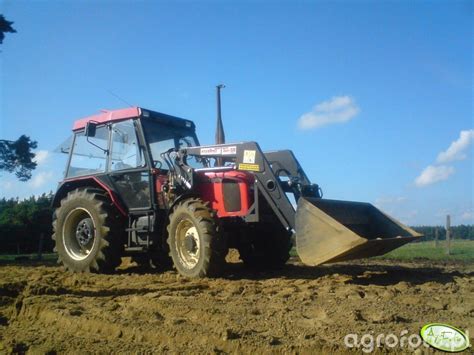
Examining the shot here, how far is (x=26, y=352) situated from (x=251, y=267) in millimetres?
5611

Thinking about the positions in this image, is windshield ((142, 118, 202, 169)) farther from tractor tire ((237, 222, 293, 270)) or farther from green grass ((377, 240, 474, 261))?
green grass ((377, 240, 474, 261))

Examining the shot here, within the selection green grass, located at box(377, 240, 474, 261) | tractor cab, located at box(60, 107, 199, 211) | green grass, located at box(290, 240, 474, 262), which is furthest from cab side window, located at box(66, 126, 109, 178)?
green grass, located at box(377, 240, 474, 261)

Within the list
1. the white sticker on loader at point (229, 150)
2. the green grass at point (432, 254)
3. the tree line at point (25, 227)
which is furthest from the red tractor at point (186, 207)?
the tree line at point (25, 227)

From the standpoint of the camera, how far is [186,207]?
7.22 metres

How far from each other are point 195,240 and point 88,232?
2532 millimetres

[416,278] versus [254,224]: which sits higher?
[254,224]

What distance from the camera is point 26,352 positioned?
3.62 m

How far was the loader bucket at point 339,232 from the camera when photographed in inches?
234

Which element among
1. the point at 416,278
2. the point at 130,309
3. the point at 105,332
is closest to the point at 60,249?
the point at 130,309

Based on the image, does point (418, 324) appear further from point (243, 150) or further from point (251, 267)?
point (251, 267)

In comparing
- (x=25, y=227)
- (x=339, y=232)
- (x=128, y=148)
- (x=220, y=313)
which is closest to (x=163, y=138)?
(x=128, y=148)

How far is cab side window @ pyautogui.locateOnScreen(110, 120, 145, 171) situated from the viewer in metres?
8.50

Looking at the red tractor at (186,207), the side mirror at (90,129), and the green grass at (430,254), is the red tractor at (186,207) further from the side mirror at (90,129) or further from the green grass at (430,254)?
the green grass at (430,254)

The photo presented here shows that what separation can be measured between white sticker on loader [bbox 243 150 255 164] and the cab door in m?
1.77
